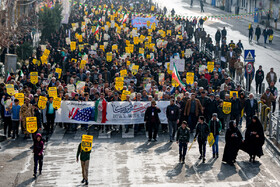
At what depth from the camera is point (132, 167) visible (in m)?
17.6

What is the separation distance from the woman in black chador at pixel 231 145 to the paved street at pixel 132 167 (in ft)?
0.78

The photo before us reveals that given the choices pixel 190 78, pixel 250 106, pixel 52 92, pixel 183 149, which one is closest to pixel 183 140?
pixel 183 149

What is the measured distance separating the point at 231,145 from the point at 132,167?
2.88 meters

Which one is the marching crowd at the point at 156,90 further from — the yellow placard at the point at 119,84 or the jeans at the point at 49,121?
the yellow placard at the point at 119,84

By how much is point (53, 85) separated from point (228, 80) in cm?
671

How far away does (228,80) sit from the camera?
2453cm

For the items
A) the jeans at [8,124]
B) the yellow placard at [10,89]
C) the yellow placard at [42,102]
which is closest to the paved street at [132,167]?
the jeans at [8,124]

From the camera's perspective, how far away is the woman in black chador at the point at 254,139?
18.1 metres

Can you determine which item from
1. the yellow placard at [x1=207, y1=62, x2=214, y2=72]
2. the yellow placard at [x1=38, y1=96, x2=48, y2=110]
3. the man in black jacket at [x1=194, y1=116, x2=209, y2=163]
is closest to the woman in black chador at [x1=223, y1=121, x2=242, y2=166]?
the man in black jacket at [x1=194, y1=116, x2=209, y2=163]

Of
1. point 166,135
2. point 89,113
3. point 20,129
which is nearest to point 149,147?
point 166,135

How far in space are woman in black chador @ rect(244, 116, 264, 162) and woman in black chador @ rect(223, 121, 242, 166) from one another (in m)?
0.38

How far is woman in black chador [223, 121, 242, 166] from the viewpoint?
17.8 meters

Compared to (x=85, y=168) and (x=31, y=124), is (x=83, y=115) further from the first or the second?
(x=85, y=168)

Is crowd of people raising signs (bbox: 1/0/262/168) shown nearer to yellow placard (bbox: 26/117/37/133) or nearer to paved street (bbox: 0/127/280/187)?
paved street (bbox: 0/127/280/187)
